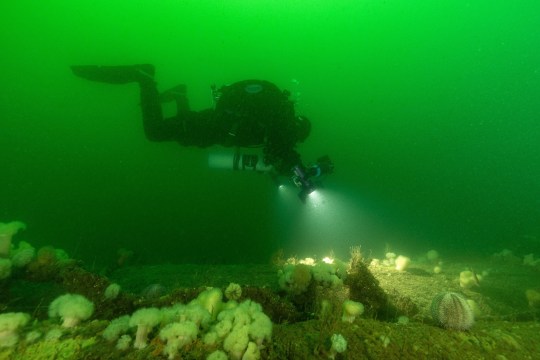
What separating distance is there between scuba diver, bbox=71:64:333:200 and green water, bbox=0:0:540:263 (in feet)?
22.2

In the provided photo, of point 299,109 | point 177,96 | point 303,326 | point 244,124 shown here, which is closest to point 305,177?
A: point 244,124

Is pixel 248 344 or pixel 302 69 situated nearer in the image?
pixel 248 344

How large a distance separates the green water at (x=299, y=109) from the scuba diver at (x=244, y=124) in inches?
267

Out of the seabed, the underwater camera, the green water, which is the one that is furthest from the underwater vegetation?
the green water

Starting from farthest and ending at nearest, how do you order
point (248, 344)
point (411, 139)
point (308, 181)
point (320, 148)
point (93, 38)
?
point (411, 139)
point (320, 148)
point (93, 38)
point (308, 181)
point (248, 344)

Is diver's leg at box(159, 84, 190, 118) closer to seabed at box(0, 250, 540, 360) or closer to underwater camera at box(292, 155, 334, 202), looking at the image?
underwater camera at box(292, 155, 334, 202)

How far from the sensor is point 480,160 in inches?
5655

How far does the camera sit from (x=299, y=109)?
242ft

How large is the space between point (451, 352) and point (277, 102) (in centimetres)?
643

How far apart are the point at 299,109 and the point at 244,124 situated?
68.4 metres

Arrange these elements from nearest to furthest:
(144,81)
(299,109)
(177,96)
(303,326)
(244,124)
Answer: (303,326) → (244,124) → (144,81) → (177,96) → (299,109)

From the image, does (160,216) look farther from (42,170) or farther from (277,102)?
(42,170)

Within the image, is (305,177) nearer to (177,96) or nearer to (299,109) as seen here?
(177,96)

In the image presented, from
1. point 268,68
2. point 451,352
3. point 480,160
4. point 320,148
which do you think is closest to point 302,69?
point 268,68
